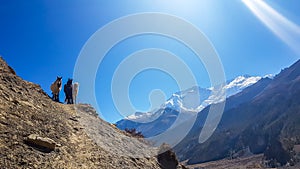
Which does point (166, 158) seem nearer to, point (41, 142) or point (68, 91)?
point (68, 91)

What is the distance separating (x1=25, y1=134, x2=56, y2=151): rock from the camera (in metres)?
12.3

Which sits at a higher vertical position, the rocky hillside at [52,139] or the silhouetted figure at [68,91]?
the silhouetted figure at [68,91]

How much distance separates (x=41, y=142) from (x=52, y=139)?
110 centimetres

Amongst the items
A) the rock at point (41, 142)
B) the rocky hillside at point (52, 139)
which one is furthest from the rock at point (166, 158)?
the rock at point (41, 142)

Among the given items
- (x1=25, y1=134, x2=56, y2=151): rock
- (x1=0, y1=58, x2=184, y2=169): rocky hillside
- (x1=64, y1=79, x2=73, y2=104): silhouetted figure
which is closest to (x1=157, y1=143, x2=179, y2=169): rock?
(x1=0, y1=58, x2=184, y2=169): rocky hillside

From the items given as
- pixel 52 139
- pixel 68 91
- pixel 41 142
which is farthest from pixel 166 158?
pixel 41 142

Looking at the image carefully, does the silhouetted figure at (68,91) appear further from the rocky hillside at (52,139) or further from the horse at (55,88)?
the rocky hillside at (52,139)

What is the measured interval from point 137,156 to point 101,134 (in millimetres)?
2502

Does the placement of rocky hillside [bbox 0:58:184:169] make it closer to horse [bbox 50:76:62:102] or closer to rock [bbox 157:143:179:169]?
rock [bbox 157:143:179:169]

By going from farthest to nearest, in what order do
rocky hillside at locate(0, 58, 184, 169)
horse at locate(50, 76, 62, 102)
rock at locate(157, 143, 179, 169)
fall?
horse at locate(50, 76, 62, 102) < rock at locate(157, 143, 179, 169) < rocky hillside at locate(0, 58, 184, 169)

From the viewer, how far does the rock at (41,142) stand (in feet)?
40.3

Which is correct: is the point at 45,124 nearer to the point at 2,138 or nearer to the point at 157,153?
the point at 2,138

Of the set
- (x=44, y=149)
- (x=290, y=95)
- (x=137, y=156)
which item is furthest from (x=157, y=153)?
(x=290, y=95)

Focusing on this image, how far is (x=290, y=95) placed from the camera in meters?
183
